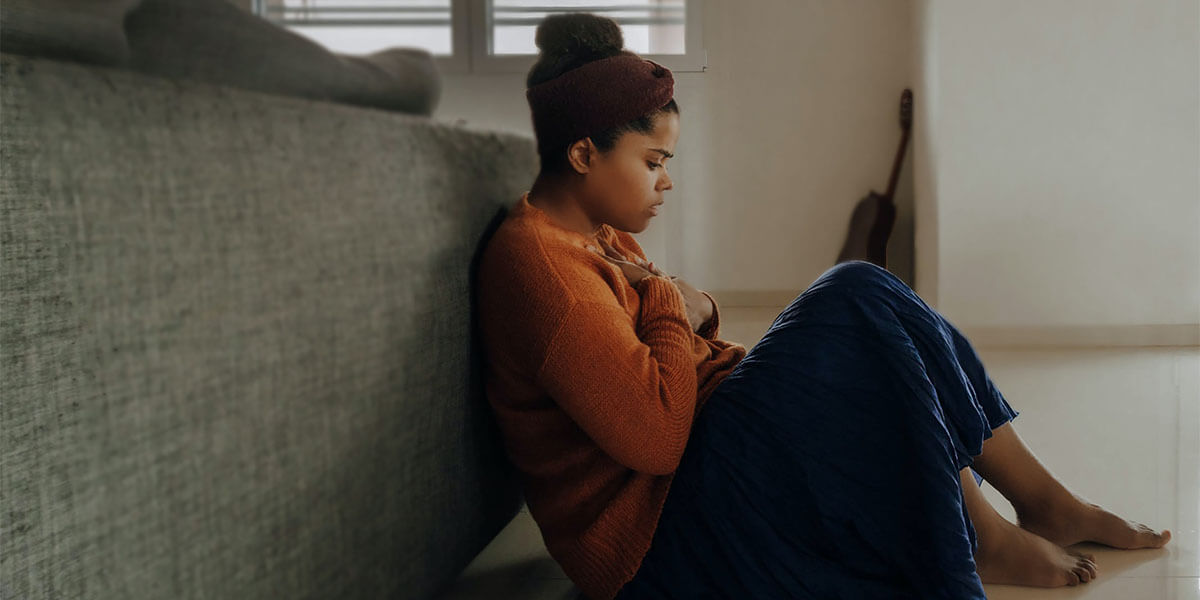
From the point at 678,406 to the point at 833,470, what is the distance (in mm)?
166

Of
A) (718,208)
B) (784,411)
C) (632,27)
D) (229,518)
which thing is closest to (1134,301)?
(718,208)

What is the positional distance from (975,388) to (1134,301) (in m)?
2.33

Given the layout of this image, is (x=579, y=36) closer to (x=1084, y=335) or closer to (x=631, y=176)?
(x=631, y=176)

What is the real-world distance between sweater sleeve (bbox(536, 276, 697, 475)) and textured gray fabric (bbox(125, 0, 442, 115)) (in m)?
0.28

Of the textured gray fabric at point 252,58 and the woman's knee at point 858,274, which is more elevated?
the textured gray fabric at point 252,58

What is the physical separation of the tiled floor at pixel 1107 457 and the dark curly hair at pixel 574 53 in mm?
542

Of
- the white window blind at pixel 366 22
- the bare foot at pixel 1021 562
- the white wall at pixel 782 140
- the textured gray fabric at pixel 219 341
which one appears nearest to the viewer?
the textured gray fabric at pixel 219 341

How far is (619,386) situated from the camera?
966 millimetres

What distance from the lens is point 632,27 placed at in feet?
13.4

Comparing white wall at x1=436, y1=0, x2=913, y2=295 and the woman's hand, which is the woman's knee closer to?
the woman's hand

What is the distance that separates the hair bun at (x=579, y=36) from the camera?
1.13 m

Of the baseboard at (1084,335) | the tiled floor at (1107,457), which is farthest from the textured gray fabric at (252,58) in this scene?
the baseboard at (1084,335)

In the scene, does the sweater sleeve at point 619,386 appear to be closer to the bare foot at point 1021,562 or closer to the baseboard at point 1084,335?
the bare foot at point 1021,562

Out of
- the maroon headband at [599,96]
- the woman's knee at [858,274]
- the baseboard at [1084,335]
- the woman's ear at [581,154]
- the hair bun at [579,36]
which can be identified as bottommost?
the baseboard at [1084,335]
